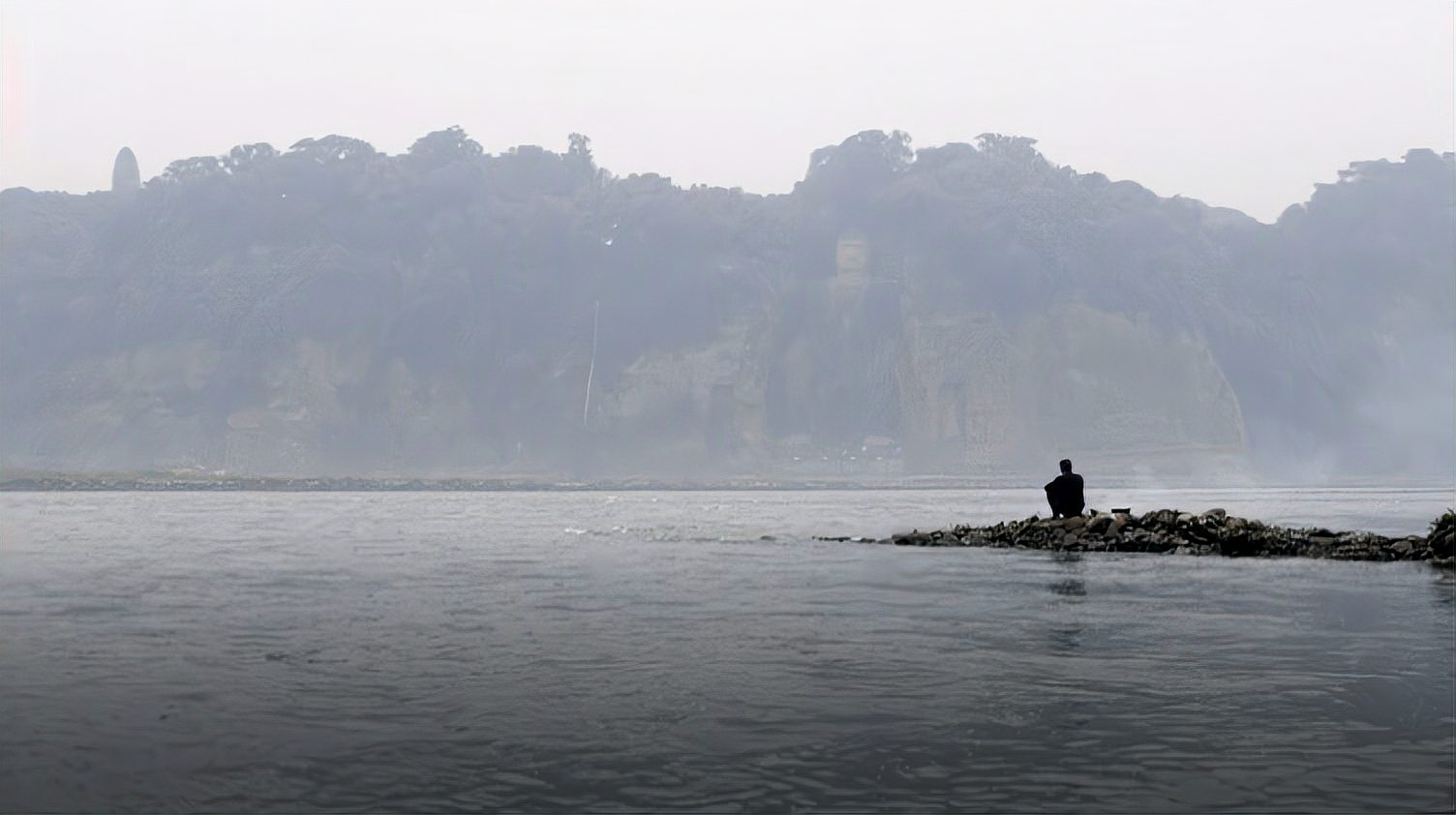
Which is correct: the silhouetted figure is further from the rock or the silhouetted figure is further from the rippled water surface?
the rippled water surface

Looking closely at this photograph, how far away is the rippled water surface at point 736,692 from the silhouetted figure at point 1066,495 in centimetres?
1095

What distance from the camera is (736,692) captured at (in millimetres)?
12906

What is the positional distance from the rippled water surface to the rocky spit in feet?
16.1

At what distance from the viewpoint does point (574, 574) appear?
28766 mm

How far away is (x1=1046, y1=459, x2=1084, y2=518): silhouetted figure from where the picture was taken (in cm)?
3838

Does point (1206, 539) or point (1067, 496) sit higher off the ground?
point (1067, 496)

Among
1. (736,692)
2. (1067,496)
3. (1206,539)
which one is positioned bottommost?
(736,692)

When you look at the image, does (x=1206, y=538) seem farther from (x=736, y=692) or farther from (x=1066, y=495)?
(x=736, y=692)

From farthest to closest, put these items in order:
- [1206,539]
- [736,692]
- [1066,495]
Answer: [1066,495]
[1206,539]
[736,692]

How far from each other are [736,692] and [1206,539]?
24.4 meters

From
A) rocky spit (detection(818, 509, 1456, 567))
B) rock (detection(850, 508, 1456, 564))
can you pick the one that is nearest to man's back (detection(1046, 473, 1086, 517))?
rocky spit (detection(818, 509, 1456, 567))

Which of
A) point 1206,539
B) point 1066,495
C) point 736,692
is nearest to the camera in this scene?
point 736,692

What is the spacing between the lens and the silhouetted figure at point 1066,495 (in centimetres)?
3838

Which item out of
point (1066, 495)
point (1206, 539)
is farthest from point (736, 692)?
point (1066, 495)
